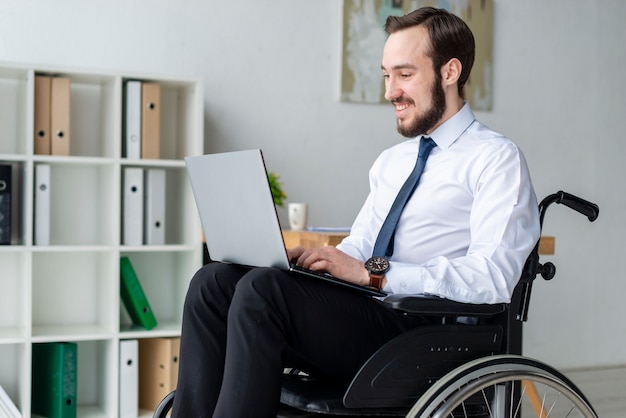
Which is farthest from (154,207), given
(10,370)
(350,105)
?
(350,105)

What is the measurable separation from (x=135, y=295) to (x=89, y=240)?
374 millimetres

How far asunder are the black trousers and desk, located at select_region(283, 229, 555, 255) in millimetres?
1039

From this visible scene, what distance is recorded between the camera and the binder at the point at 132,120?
308 cm

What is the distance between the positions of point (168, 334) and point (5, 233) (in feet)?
2.28

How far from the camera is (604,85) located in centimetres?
435

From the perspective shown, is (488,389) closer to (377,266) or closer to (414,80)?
(377,266)

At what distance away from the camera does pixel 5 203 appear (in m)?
2.96

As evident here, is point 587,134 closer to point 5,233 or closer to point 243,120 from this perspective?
point 243,120

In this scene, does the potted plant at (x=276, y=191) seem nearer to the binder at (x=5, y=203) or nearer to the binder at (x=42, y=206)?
the binder at (x=42, y=206)

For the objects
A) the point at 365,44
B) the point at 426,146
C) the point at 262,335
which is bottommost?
the point at 262,335

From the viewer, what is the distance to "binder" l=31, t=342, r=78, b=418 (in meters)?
3.00

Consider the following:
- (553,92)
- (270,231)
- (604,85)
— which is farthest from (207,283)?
(604,85)

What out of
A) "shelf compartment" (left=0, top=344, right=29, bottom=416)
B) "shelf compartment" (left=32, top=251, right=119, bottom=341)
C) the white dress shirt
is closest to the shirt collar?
the white dress shirt

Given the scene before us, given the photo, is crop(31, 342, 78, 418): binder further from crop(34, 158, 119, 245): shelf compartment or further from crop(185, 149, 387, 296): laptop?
crop(185, 149, 387, 296): laptop
